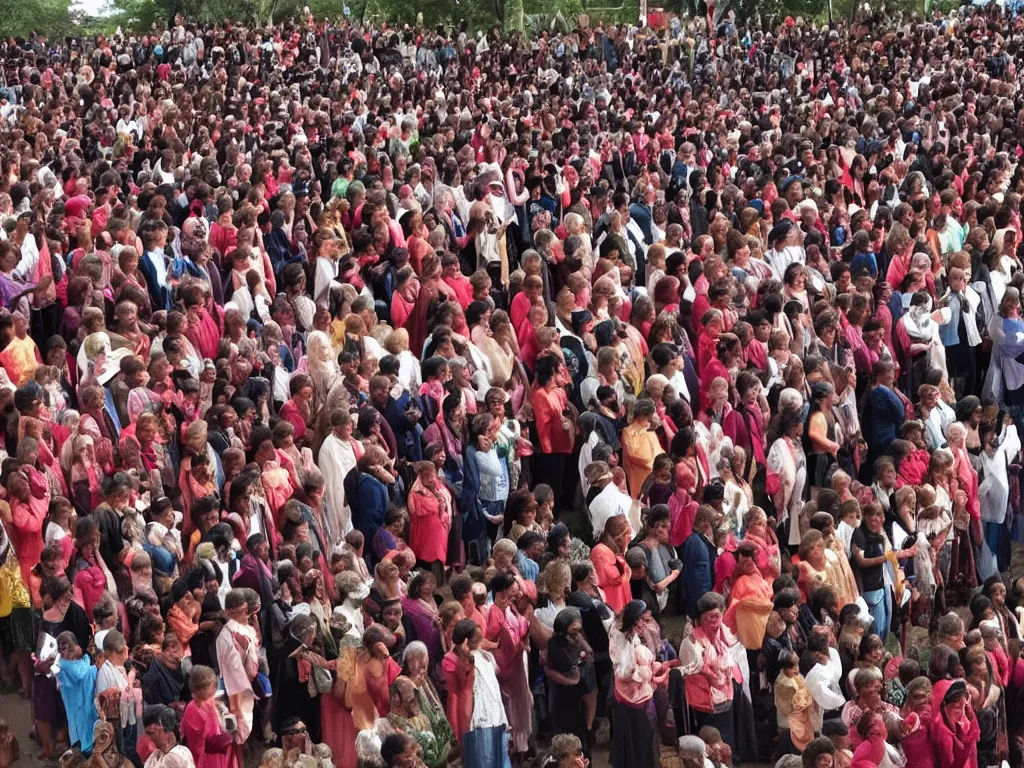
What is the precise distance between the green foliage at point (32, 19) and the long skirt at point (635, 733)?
46.8 meters

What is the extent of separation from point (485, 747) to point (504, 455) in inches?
120

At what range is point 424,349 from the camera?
1477cm

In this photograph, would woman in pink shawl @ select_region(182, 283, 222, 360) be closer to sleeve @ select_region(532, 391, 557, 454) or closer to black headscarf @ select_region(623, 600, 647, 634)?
sleeve @ select_region(532, 391, 557, 454)

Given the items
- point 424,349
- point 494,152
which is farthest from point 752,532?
point 494,152

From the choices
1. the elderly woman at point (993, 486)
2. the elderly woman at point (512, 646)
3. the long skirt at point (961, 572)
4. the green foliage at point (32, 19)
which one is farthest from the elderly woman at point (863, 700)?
the green foliage at point (32, 19)

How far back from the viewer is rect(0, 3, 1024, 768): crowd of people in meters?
11.3

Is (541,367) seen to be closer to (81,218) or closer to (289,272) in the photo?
(289,272)

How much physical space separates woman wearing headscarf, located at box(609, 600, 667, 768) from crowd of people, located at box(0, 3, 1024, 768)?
23mm

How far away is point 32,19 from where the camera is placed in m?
56.7

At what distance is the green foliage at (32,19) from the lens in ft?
183

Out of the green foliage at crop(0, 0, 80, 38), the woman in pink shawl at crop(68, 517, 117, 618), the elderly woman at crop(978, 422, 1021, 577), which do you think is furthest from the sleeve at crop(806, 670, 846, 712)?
the green foliage at crop(0, 0, 80, 38)

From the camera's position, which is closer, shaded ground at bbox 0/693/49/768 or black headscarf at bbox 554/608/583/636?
black headscarf at bbox 554/608/583/636

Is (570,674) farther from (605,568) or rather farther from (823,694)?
(823,694)

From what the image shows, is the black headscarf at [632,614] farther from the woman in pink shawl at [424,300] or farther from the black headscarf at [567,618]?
the woman in pink shawl at [424,300]
